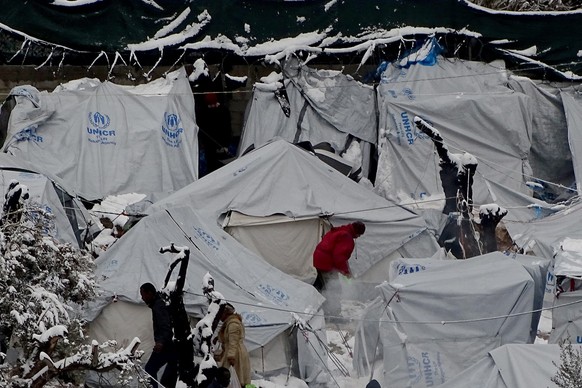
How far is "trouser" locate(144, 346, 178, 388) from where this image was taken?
42.8 feet

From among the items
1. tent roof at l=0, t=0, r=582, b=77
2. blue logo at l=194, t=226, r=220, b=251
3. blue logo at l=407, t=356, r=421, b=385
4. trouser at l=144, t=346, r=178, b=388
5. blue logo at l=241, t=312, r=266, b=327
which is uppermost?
tent roof at l=0, t=0, r=582, b=77

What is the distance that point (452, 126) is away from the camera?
64.6 ft

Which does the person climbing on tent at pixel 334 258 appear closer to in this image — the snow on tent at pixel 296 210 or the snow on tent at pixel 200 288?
the snow on tent at pixel 200 288

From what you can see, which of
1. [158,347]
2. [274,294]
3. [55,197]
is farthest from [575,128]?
[158,347]

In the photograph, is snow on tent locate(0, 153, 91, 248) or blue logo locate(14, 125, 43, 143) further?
blue logo locate(14, 125, 43, 143)

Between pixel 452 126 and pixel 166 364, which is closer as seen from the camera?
pixel 166 364

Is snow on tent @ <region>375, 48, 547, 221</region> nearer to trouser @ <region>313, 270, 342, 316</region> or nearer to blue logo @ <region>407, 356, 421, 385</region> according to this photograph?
trouser @ <region>313, 270, 342, 316</region>

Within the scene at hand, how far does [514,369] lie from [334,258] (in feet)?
14.3

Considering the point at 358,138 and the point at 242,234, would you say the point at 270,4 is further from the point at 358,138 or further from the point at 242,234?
the point at 242,234

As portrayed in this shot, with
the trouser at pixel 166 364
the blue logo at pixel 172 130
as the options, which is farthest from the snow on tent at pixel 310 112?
the trouser at pixel 166 364

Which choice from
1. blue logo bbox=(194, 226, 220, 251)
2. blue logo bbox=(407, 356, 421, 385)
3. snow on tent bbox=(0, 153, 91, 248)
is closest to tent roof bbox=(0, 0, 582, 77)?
snow on tent bbox=(0, 153, 91, 248)

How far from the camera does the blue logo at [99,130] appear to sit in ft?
62.7

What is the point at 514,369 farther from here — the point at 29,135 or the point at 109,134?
the point at 29,135

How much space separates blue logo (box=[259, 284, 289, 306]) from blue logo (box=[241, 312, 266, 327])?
56 cm
